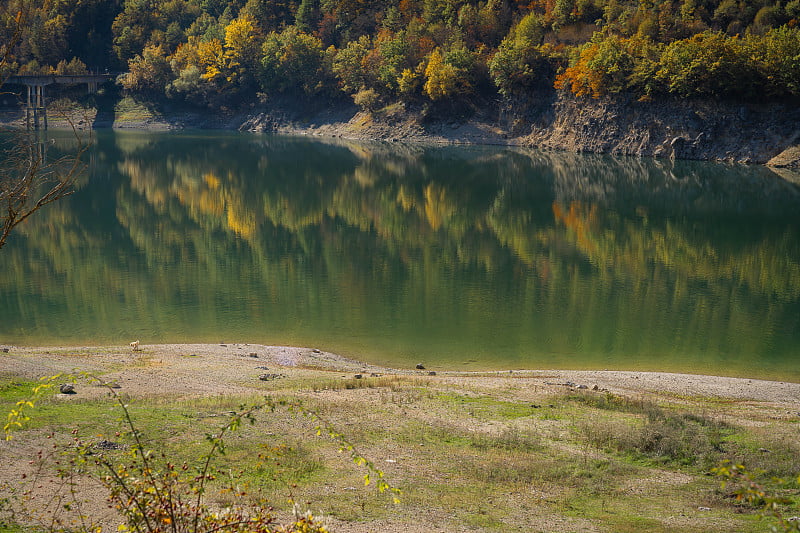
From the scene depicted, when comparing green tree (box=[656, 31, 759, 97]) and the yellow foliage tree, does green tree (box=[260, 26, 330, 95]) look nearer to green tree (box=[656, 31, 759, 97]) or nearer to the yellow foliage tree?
the yellow foliage tree

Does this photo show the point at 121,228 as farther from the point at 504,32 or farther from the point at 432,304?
the point at 504,32

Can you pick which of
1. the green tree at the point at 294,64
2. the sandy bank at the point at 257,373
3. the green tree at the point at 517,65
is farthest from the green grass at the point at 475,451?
the green tree at the point at 294,64

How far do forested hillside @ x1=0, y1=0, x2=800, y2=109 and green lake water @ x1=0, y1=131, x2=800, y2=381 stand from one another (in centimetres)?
2012

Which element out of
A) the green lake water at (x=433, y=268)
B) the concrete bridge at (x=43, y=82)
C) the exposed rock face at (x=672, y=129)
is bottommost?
the green lake water at (x=433, y=268)

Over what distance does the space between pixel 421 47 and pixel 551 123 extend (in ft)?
90.7

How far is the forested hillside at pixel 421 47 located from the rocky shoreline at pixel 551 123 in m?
1.99

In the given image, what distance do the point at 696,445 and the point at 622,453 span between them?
153 centimetres

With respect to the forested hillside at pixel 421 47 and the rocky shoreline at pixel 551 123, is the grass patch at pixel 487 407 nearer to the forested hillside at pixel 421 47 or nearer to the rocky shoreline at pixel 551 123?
the rocky shoreline at pixel 551 123

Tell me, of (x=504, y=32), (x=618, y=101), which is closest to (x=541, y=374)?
(x=618, y=101)

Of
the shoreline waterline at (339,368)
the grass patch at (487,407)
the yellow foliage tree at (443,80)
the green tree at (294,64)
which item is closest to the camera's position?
the grass patch at (487,407)

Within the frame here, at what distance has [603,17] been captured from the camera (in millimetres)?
111750

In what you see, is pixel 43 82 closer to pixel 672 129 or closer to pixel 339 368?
pixel 672 129

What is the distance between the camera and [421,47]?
125 metres

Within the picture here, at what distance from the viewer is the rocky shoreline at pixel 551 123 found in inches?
3386
